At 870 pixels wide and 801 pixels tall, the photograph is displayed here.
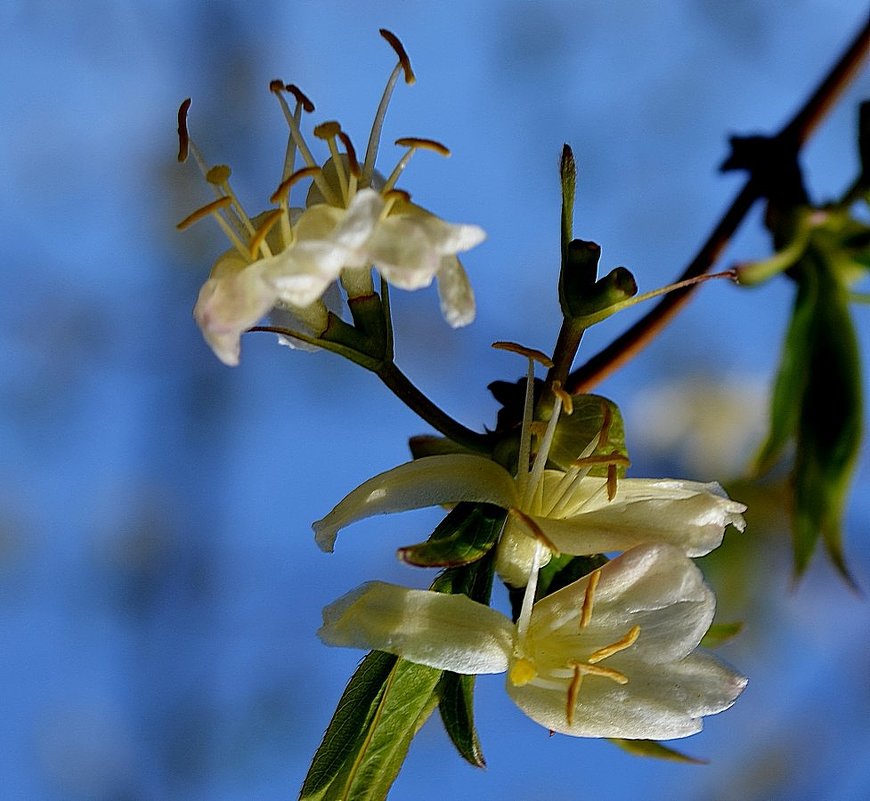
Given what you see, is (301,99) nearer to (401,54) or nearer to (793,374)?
(401,54)

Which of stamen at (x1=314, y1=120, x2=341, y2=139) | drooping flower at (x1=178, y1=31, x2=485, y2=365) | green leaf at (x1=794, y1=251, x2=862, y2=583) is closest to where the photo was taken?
drooping flower at (x1=178, y1=31, x2=485, y2=365)

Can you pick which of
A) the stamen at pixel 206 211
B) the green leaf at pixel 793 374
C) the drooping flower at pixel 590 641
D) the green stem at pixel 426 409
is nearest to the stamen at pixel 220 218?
the stamen at pixel 206 211

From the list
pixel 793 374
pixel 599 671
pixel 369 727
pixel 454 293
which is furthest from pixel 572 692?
pixel 793 374

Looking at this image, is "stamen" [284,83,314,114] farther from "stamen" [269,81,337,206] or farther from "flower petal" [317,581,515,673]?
"flower petal" [317,581,515,673]

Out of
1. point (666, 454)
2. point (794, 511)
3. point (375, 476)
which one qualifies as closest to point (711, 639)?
point (794, 511)

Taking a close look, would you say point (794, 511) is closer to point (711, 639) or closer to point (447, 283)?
point (711, 639)

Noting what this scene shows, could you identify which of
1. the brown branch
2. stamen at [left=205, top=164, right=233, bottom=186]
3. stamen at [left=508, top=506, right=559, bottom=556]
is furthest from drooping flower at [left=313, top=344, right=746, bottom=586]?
stamen at [left=205, top=164, right=233, bottom=186]

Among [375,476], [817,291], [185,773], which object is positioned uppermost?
[817,291]
